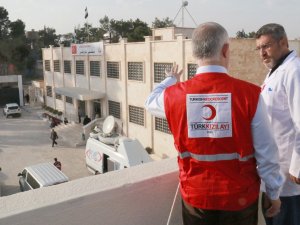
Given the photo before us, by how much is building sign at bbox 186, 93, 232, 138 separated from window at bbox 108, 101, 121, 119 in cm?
2291

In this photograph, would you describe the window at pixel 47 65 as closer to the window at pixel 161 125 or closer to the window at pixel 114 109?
the window at pixel 114 109

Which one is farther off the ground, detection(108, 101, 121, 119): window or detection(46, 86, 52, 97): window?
detection(46, 86, 52, 97): window

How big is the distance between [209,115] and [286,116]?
75 cm

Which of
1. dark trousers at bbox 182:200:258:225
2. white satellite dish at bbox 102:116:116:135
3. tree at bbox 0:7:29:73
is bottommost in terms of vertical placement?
white satellite dish at bbox 102:116:116:135

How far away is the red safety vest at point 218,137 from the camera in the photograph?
1992 mm

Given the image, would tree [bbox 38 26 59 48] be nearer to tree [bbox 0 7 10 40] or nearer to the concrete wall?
tree [bbox 0 7 10 40]

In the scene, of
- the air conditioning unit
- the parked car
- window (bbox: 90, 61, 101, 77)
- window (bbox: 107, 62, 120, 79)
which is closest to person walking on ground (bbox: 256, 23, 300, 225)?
the parked car

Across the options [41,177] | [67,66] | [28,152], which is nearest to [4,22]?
[67,66]

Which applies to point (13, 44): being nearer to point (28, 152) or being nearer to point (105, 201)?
point (28, 152)

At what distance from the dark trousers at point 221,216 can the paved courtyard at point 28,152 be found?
15.3 meters

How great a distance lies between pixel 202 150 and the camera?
6.67 feet

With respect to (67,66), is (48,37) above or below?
above

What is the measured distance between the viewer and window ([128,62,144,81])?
71.7 ft

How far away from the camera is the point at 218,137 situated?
200cm
